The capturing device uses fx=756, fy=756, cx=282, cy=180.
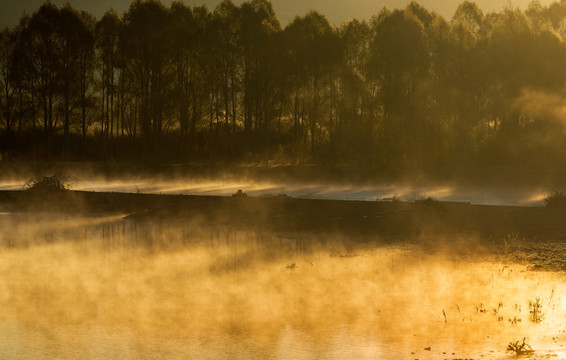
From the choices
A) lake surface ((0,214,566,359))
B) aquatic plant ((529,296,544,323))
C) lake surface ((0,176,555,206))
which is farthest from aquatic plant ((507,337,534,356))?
lake surface ((0,176,555,206))

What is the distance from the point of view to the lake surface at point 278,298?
7.86m

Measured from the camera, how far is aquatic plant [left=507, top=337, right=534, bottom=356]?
289 inches

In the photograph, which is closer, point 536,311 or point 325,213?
point 536,311

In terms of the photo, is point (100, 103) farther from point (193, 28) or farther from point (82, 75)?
point (193, 28)

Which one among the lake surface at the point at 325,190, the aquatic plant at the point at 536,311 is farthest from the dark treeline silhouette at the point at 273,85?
the aquatic plant at the point at 536,311

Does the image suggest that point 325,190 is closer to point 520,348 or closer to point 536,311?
point 536,311

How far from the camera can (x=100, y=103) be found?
55.8 meters

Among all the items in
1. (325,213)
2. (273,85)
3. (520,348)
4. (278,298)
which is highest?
(273,85)

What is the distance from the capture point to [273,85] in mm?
53656

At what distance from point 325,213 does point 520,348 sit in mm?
14000

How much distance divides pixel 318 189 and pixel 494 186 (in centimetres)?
1033

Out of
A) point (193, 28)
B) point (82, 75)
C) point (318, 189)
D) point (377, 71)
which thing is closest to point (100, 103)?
point (82, 75)

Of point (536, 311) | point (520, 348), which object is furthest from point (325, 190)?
point (520, 348)

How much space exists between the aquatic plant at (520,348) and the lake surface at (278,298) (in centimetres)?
9
